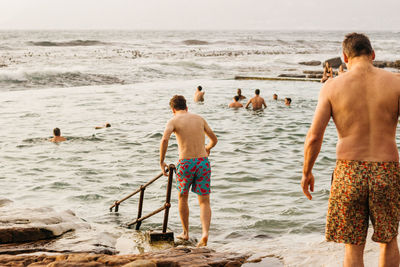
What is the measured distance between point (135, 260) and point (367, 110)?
2.36 meters

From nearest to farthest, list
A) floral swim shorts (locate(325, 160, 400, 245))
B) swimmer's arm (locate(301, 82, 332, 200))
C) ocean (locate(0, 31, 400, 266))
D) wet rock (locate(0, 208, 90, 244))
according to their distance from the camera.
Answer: floral swim shorts (locate(325, 160, 400, 245)) < swimmer's arm (locate(301, 82, 332, 200)) < wet rock (locate(0, 208, 90, 244)) < ocean (locate(0, 31, 400, 266))

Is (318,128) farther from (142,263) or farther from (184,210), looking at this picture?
(184,210)

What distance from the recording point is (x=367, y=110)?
3357mm

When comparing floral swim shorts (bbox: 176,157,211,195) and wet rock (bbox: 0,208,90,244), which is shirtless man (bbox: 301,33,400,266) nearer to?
floral swim shorts (bbox: 176,157,211,195)

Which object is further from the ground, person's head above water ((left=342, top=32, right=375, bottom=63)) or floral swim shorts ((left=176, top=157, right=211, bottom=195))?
person's head above water ((left=342, top=32, right=375, bottom=63))

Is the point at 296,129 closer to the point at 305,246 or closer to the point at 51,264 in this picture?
the point at 305,246

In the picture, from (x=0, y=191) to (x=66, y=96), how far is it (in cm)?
1580

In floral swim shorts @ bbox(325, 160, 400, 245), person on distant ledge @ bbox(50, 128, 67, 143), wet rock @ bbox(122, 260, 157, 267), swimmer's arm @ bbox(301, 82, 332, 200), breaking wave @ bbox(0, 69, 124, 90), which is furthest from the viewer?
breaking wave @ bbox(0, 69, 124, 90)

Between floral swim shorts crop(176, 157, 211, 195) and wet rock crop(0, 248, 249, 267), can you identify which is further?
floral swim shorts crop(176, 157, 211, 195)

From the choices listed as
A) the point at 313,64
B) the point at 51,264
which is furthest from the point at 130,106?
the point at 313,64

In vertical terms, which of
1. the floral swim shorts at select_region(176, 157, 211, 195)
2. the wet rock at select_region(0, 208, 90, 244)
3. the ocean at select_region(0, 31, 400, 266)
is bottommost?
the ocean at select_region(0, 31, 400, 266)

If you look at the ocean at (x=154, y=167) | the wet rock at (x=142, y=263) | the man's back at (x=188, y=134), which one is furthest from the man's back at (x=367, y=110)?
the man's back at (x=188, y=134)

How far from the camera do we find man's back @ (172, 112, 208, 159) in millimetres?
6078

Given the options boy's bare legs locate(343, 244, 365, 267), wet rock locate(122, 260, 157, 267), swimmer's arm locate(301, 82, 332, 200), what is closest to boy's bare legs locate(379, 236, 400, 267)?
boy's bare legs locate(343, 244, 365, 267)
